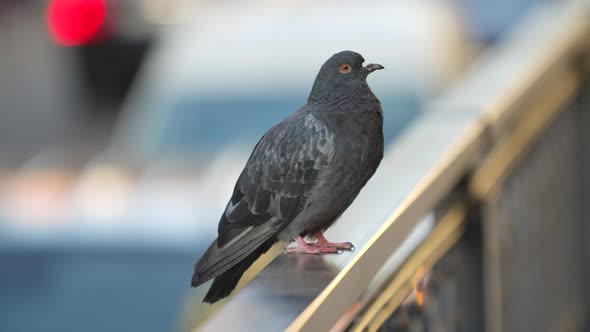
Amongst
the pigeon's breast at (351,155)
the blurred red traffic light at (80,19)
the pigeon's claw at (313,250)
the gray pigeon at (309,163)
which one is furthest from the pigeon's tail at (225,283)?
the blurred red traffic light at (80,19)

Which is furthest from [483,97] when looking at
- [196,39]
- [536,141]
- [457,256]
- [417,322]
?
[196,39]

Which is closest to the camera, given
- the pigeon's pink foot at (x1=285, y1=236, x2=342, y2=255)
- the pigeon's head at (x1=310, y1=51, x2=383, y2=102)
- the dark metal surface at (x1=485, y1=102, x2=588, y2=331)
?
the pigeon's head at (x1=310, y1=51, x2=383, y2=102)

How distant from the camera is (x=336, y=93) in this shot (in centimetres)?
212

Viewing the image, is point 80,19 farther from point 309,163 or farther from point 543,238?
point 309,163

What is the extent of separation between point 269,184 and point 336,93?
0.60 feet

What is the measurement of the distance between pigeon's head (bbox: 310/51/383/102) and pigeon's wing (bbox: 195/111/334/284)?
79 millimetres

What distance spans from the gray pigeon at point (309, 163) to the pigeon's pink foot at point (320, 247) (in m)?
0.26

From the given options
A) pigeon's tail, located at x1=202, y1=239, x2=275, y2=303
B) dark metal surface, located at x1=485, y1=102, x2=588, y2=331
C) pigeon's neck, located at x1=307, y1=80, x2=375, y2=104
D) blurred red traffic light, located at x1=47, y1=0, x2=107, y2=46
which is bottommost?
pigeon's tail, located at x1=202, y1=239, x2=275, y2=303

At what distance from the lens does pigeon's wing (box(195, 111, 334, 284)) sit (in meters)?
2.10

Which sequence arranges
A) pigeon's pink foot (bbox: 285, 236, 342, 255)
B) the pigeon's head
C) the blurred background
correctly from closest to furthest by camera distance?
the pigeon's head < pigeon's pink foot (bbox: 285, 236, 342, 255) < the blurred background

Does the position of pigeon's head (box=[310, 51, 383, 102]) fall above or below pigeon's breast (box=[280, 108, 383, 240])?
above

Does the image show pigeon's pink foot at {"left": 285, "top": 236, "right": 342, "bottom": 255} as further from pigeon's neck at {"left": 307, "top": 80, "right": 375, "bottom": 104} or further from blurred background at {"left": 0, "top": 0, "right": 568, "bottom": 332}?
blurred background at {"left": 0, "top": 0, "right": 568, "bottom": 332}

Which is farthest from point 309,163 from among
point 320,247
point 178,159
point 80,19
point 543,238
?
point 80,19

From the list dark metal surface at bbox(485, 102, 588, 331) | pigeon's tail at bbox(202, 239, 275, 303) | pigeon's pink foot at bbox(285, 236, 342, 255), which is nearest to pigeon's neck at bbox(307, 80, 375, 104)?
pigeon's tail at bbox(202, 239, 275, 303)
